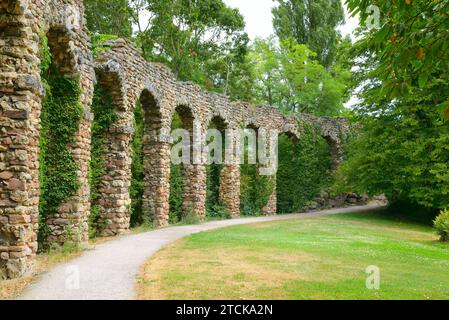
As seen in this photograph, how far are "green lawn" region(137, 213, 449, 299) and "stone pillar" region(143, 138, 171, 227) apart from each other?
3.12 metres

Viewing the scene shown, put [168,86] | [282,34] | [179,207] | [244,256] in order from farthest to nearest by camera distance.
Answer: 1. [282,34]
2. [179,207]
3. [168,86]
4. [244,256]

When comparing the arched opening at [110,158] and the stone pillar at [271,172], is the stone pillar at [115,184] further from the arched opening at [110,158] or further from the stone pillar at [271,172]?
the stone pillar at [271,172]

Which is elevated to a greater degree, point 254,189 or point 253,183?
point 253,183

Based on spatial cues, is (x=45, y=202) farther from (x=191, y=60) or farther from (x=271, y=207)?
(x=191, y=60)

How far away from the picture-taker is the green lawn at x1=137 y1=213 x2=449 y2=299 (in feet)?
21.0

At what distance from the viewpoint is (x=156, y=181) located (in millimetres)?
16500

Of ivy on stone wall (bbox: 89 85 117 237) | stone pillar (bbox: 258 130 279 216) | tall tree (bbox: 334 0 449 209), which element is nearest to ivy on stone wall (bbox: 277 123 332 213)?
stone pillar (bbox: 258 130 279 216)

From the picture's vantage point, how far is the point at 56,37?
390 inches

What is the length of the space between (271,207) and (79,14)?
16430mm

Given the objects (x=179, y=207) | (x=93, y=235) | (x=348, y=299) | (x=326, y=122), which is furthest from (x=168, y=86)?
(x=326, y=122)

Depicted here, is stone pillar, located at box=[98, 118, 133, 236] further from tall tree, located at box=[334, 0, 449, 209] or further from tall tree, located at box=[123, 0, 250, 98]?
tall tree, located at box=[123, 0, 250, 98]

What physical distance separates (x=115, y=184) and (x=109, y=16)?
17.3 meters

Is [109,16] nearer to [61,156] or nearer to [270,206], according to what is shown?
[270,206]

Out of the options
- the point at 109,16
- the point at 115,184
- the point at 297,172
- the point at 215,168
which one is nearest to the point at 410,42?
the point at 115,184
